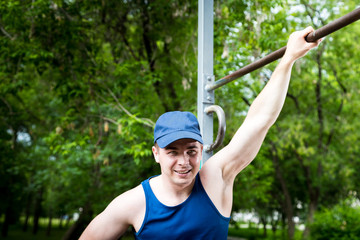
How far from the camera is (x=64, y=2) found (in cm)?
661

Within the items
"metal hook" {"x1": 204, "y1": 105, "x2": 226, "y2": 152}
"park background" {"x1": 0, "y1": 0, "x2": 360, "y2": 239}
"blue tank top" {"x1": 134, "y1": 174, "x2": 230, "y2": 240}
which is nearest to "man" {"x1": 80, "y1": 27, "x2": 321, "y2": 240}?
"blue tank top" {"x1": 134, "y1": 174, "x2": 230, "y2": 240}

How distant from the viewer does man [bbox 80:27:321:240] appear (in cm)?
147

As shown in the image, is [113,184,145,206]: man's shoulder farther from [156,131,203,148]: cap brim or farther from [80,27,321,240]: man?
[156,131,203,148]: cap brim

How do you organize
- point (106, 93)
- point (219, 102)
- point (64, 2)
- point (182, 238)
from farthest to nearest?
point (219, 102) → point (106, 93) → point (64, 2) → point (182, 238)

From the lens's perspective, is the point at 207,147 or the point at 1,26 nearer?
the point at 207,147

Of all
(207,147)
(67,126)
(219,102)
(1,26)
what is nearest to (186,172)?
(207,147)

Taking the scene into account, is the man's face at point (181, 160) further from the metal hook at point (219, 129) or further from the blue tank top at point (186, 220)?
the metal hook at point (219, 129)

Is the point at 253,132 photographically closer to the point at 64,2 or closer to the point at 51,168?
the point at 64,2

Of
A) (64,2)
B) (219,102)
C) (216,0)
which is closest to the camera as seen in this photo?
(216,0)

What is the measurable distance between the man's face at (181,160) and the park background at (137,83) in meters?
4.28

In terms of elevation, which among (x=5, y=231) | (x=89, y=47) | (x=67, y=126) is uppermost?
(x=89, y=47)

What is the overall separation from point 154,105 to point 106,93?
1430 millimetres

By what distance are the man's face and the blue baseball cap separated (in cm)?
3

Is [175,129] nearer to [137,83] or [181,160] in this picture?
[181,160]
